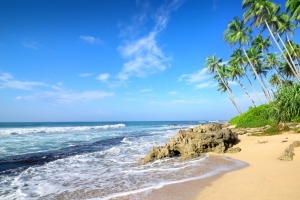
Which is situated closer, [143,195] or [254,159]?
[143,195]

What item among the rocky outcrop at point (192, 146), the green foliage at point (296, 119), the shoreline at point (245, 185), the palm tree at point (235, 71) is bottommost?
the shoreline at point (245, 185)

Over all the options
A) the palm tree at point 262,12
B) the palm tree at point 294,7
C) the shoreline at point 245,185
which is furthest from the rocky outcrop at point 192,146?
the palm tree at point 262,12

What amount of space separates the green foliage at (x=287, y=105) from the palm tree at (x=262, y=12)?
967 centimetres

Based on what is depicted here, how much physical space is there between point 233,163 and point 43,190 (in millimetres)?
7025

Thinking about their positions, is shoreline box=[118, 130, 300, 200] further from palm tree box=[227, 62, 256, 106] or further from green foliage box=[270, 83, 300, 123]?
palm tree box=[227, 62, 256, 106]

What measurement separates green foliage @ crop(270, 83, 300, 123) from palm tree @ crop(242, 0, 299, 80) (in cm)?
967

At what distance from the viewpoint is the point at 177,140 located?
33.9 feet

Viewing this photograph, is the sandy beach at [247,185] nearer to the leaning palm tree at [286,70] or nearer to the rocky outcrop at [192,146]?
the rocky outcrop at [192,146]

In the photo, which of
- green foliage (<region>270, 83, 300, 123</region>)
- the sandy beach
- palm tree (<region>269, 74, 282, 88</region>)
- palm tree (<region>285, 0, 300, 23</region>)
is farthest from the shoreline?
palm tree (<region>269, 74, 282, 88</region>)

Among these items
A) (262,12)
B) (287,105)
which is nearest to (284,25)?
(262,12)

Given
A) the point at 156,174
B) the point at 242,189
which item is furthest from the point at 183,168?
the point at 242,189

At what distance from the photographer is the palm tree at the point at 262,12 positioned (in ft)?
73.7

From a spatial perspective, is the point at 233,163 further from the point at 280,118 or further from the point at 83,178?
the point at 280,118

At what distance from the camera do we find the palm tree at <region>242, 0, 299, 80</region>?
22.5m
